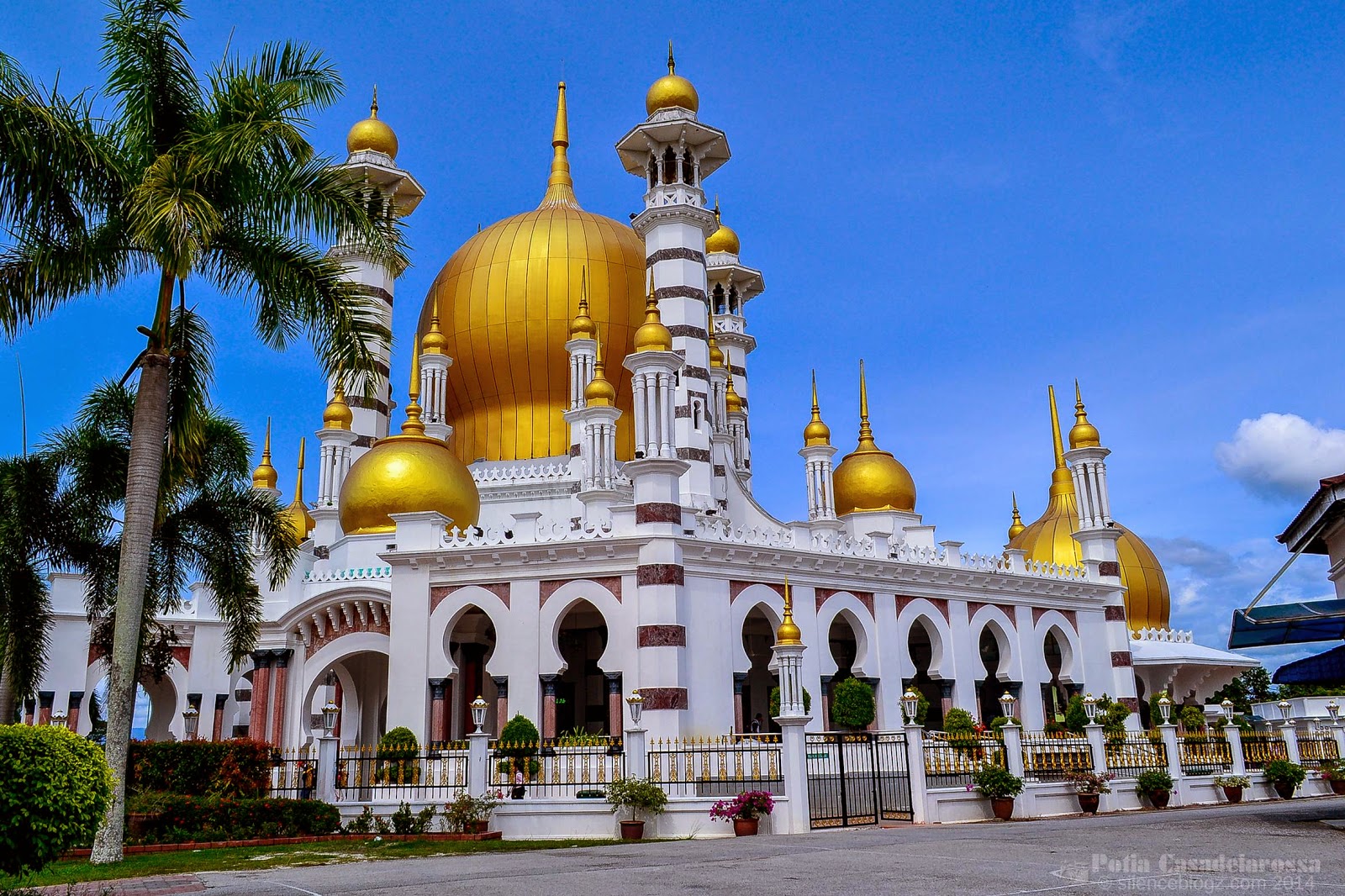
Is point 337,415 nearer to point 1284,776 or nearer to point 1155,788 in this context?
point 1155,788

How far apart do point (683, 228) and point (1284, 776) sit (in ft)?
69.7

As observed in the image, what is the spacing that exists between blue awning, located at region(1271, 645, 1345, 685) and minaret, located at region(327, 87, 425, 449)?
90.2 ft

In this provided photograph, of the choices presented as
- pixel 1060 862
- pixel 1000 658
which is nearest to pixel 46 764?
pixel 1060 862

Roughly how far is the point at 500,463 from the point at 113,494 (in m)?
16.1

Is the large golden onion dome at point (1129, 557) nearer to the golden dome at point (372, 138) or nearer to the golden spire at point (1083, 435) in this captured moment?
the golden spire at point (1083, 435)

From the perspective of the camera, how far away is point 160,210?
13625 millimetres

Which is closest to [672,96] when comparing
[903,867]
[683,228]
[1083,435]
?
[683,228]

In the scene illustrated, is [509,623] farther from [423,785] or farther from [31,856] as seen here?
[31,856]

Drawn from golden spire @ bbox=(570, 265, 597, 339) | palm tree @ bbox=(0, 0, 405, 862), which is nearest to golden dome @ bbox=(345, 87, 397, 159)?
golden spire @ bbox=(570, 265, 597, 339)

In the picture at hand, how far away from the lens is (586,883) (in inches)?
395

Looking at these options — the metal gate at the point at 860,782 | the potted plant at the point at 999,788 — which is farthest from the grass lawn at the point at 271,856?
the potted plant at the point at 999,788

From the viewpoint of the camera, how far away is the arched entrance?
94.0 ft

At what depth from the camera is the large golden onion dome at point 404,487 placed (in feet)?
91.7

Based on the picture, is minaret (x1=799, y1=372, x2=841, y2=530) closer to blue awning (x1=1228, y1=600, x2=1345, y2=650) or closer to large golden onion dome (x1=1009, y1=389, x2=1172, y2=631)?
large golden onion dome (x1=1009, y1=389, x2=1172, y2=631)
